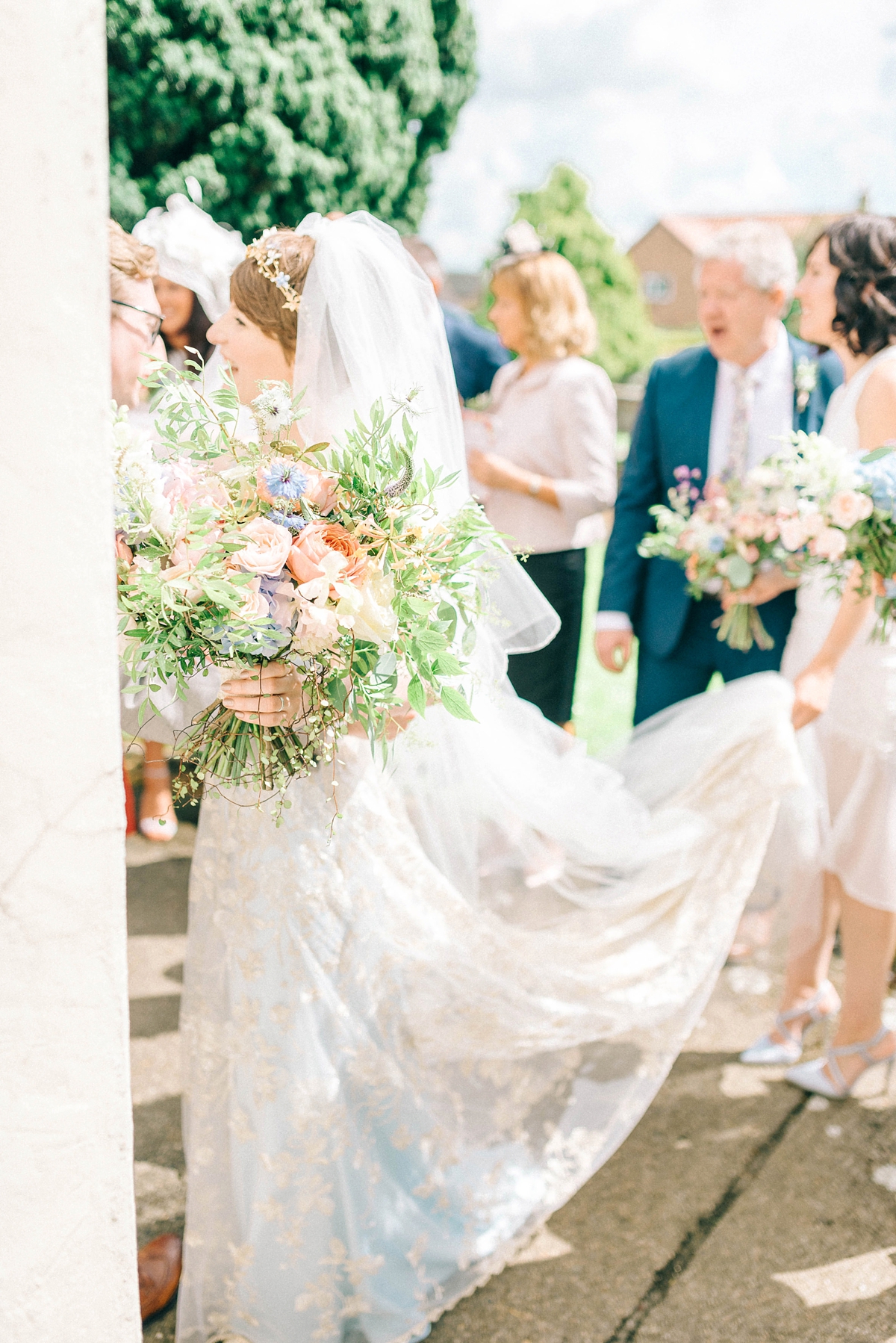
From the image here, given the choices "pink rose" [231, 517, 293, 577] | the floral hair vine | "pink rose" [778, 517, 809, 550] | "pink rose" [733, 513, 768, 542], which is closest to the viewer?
"pink rose" [231, 517, 293, 577]

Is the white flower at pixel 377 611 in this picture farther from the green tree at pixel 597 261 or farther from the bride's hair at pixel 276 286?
the green tree at pixel 597 261

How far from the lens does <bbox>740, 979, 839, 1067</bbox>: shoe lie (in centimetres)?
328

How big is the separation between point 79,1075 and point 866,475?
2.46m

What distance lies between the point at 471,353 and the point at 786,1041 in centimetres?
339

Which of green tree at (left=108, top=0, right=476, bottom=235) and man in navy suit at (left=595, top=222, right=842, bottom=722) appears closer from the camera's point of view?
man in navy suit at (left=595, top=222, right=842, bottom=722)

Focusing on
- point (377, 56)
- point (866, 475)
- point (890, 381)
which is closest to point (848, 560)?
point (866, 475)

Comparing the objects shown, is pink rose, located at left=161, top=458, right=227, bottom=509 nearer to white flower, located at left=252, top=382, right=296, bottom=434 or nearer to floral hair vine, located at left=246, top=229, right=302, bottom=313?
white flower, located at left=252, top=382, right=296, bottom=434

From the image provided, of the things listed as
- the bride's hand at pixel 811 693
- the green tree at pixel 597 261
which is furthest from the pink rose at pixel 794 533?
the green tree at pixel 597 261

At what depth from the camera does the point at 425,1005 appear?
236 cm

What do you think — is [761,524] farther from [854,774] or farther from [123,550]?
[123,550]

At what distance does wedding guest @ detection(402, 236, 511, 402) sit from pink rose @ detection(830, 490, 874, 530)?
259 centimetres

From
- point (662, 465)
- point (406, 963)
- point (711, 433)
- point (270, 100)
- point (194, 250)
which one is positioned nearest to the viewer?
point (406, 963)

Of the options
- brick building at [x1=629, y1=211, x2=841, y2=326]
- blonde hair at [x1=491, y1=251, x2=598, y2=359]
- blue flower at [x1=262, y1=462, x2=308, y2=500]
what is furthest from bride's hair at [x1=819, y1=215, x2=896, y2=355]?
brick building at [x1=629, y1=211, x2=841, y2=326]

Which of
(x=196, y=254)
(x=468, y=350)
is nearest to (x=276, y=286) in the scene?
(x=196, y=254)
